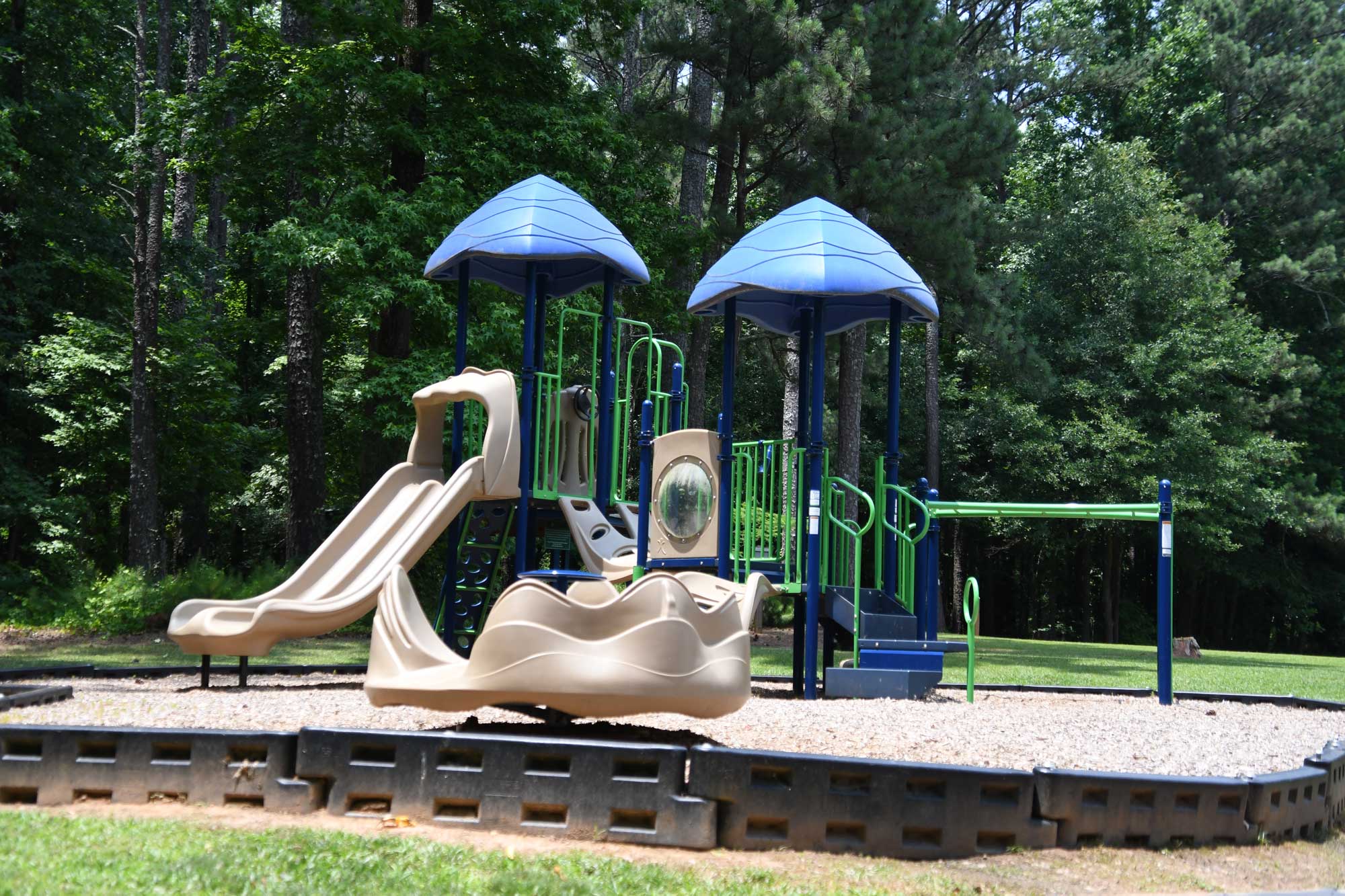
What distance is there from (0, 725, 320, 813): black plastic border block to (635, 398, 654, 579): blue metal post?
6027mm

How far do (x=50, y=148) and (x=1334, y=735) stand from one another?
2365 centimetres

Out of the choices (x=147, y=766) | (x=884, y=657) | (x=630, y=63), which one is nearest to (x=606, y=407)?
(x=884, y=657)

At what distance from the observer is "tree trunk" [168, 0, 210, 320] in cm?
2060

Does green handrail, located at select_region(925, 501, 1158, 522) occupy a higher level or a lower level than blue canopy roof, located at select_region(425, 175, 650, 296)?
lower

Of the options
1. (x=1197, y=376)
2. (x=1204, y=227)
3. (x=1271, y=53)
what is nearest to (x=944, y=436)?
(x=1197, y=376)

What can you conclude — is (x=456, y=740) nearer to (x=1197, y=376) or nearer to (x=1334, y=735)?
(x=1334, y=735)

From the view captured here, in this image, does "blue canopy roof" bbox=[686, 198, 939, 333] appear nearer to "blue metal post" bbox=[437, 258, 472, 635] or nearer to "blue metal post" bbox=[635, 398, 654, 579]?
"blue metal post" bbox=[635, 398, 654, 579]

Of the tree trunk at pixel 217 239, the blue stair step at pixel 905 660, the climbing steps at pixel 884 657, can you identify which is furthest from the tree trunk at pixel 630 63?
the blue stair step at pixel 905 660

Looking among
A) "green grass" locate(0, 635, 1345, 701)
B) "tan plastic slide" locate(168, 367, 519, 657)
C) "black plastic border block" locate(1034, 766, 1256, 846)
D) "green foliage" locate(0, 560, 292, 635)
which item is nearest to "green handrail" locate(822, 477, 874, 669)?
"green grass" locate(0, 635, 1345, 701)

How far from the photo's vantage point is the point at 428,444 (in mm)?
12914

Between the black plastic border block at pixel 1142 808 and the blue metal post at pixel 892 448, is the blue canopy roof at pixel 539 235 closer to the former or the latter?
the blue metal post at pixel 892 448

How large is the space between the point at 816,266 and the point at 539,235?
2.65 meters

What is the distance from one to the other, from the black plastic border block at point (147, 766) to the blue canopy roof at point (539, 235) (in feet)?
22.6

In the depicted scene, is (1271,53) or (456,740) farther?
(1271,53)
